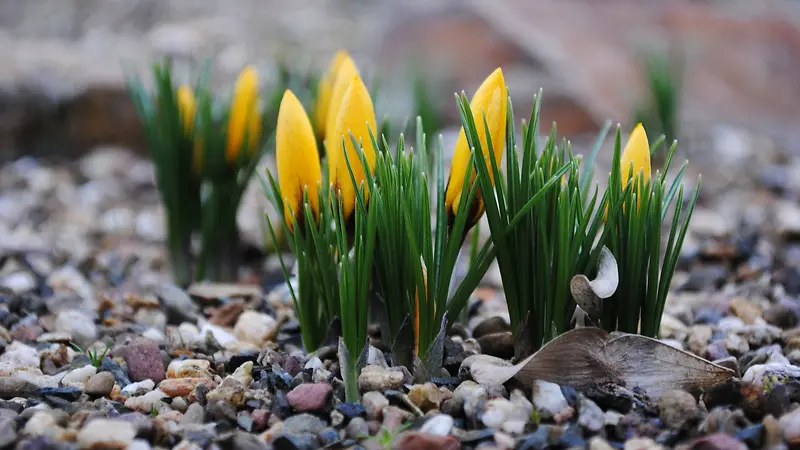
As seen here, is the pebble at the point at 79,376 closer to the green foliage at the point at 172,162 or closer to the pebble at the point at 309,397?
the pebble at the point at 309,397

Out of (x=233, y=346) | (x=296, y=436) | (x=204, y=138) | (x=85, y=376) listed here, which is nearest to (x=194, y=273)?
(x=204, y=138)

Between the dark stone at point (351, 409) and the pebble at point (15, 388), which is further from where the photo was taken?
the pebble at point (15, 388)

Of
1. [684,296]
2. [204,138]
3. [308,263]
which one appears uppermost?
[204,138]

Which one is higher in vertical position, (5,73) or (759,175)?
(5,73)

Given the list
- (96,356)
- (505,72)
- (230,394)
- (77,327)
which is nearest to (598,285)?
(230,394)

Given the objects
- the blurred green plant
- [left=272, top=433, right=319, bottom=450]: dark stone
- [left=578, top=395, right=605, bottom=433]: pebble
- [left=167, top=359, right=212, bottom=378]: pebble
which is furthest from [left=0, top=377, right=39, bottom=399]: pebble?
the blurred green plant

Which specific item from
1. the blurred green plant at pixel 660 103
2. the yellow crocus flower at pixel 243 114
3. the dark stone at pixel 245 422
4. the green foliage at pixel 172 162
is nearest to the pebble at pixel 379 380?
the dark stone at pixel 245 422

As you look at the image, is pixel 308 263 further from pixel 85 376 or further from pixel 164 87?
pixel 164 87
